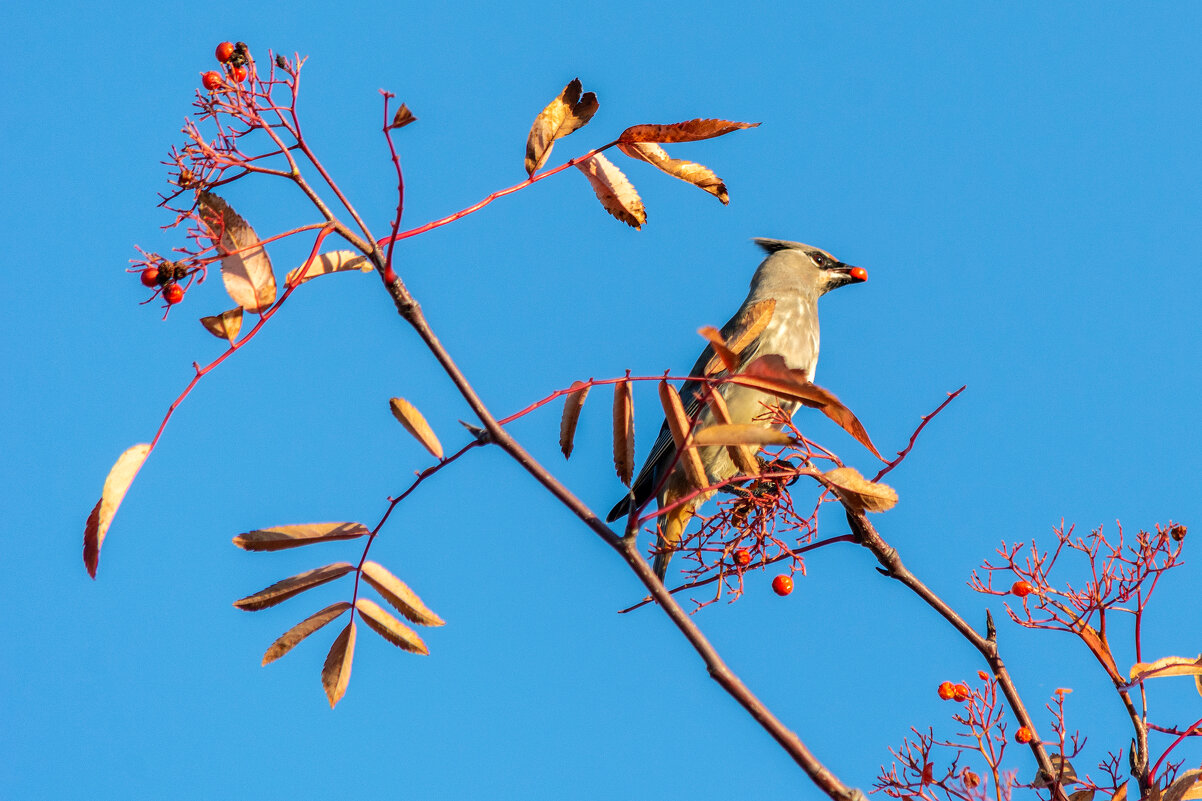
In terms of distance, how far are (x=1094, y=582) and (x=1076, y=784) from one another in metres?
0.36

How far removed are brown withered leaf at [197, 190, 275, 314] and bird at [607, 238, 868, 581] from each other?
192 cm

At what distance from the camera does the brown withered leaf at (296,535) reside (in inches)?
75.7

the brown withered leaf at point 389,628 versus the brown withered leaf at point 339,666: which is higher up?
the brown withered leaf at point 389,628

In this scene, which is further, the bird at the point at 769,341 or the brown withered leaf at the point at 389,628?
the bird at the point at 769,341

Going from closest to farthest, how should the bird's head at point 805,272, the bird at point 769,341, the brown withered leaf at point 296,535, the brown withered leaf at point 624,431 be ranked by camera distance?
the brown withered leaf at point 296,535 → the brown withered leaf at point 624,431 → the bird at point 769,341 → the bird's head at point 805,272

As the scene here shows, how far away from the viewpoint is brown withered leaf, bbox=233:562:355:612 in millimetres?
1932

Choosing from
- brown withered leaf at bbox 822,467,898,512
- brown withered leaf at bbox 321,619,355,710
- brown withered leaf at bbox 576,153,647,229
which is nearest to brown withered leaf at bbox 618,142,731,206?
brown withered leaf at bbox 576,153,647,229

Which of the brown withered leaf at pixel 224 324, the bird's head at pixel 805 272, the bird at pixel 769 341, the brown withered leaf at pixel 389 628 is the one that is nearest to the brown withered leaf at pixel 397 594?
the brown withered leaf at pixel 389 628

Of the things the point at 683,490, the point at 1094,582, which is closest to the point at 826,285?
the point at 683,490

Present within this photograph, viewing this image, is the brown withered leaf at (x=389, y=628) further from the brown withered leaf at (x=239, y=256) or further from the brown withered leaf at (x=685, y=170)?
the brown withered leaf at (x=685, y=170)

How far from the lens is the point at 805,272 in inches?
213

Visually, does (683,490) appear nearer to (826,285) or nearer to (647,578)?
(826,285)

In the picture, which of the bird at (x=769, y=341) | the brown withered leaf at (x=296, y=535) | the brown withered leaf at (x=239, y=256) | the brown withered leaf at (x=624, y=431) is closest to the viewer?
the brown withered leaf at (x=239, y=256)

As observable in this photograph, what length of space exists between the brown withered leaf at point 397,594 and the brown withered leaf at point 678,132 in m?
0.87
